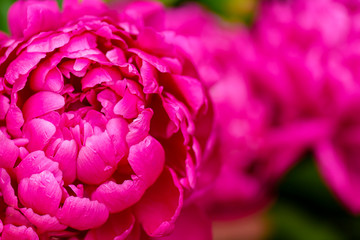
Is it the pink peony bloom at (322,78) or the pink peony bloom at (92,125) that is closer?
the pink peony bloom at (92,125)

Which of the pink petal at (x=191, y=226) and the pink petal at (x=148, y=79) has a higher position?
the pink petal at (x=148, y=79)

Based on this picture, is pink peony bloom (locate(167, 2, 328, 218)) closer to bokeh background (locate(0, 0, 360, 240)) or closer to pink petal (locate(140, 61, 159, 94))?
bokeh background (locate(0, 0, 360, 240))

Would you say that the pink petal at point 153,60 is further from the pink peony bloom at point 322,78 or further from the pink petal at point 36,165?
the pink peony bloom at point 322,78

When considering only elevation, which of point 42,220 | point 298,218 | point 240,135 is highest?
point 42,220

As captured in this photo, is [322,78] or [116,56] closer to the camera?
[116,56]

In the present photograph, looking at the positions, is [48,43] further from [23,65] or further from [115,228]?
[115,228]

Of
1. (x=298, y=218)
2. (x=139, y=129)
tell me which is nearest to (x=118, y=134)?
(x=139, y=129)

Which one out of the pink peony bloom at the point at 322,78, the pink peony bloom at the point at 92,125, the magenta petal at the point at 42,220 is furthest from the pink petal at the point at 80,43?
the pink peony bloom at the point at 322,78
